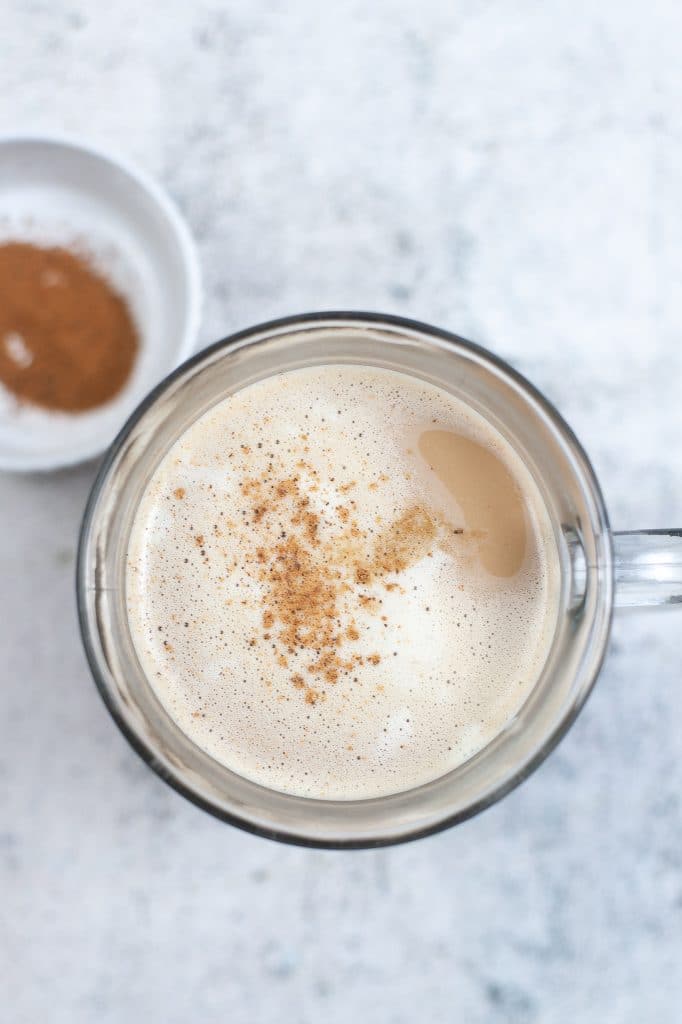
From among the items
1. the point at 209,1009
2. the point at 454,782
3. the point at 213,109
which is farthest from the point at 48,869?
the point at 213,109

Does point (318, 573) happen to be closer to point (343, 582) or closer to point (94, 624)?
point (343, 582)

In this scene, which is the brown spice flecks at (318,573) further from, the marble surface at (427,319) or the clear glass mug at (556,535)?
the marble surface at (427,319)

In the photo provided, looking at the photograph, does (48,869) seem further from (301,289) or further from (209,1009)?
(301,289)

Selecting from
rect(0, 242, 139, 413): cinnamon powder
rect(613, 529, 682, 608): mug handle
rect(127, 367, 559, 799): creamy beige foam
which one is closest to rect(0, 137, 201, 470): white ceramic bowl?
rect(0, 242, 139, 413): cinnamon powder

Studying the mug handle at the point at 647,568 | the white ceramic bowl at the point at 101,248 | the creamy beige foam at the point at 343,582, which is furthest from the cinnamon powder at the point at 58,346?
the mug handle at the point at 647,568

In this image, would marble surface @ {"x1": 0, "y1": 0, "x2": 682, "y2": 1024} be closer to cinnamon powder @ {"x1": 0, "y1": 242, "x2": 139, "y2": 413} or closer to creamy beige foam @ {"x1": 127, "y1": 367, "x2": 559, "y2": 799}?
cinnamon powder @ {"x1": 0, "y1": 242, "x2": 139, "y2": 413}

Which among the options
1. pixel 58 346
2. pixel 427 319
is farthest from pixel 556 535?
pixel 58 346
